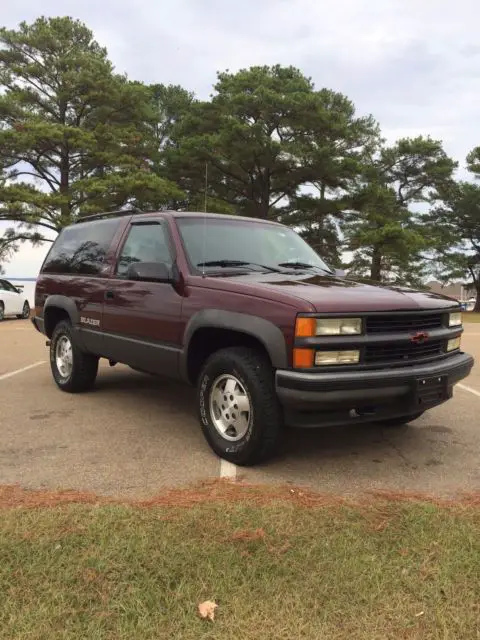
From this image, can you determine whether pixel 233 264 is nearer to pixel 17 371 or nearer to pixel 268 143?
pixel 17 371

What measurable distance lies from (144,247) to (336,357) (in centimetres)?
231

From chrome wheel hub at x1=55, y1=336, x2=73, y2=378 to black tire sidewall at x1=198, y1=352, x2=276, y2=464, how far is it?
2532 millimetres

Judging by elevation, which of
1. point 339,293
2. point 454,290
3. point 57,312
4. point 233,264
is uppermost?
point 233,264

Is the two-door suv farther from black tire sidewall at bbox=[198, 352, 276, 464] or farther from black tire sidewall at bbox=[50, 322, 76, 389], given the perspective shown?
black tire sidewall at bbox=[50, 322, 76, 389]

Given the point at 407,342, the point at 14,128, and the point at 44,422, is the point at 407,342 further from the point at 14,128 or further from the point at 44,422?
the point at 14,128

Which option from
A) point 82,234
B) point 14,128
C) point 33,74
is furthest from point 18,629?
point 33,74

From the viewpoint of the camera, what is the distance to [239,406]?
155 inches

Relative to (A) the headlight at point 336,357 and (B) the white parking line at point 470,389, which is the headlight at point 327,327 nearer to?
(A) the headlight at point 336,357

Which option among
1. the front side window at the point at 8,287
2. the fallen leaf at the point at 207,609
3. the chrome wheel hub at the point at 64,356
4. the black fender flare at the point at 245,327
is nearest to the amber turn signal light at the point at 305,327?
the black fender flare at the point at 245,327

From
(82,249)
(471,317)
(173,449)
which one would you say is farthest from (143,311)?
(471,317)

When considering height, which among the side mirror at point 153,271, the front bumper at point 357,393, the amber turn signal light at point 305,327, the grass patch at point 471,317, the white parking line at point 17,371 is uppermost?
the side mirror at point 153,271

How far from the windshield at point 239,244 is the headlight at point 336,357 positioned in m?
1.37

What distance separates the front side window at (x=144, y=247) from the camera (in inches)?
193

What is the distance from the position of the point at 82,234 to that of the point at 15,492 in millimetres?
3459
